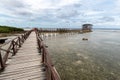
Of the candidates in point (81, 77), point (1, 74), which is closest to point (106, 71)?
point (81, 77)

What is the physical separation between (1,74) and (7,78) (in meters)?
0.66

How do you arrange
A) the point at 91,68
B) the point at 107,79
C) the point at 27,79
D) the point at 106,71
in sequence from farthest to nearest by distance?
the point at 91,68, the point at 106,71, the point at 107,79, the point at 27,79

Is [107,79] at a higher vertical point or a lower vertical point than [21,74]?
lower

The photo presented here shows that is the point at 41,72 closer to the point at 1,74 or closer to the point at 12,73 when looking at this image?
the point at 12,73

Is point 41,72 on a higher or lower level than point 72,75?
higher

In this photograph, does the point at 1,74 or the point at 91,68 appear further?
the point at 91,68

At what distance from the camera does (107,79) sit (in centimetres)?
1002

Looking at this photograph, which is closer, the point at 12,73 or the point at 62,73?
the point at 12,73

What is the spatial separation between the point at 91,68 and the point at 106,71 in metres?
1.59

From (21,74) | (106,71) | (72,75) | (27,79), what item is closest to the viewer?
(27,79)

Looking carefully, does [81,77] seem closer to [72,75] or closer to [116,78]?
[72,75]

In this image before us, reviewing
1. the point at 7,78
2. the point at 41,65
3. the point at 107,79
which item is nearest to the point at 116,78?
the point at 107,79

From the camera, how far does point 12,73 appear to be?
5.70m

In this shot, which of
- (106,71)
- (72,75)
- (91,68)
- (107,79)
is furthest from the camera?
(91,68)
